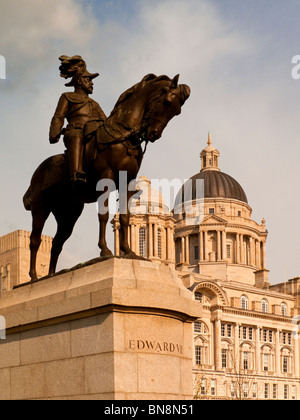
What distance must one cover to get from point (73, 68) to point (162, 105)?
245 centimetres

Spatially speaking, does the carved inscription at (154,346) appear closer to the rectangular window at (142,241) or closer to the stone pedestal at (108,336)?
the stone pedestal at (108,336)

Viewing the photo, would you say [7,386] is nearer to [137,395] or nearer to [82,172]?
[137,395]

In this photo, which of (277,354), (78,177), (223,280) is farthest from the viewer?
(223,280)

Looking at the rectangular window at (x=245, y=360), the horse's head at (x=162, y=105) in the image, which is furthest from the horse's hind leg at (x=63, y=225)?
the rectangular window at (x=245, y=360)

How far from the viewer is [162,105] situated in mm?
13609

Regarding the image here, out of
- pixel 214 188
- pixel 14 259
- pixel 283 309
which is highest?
pixel 214 188

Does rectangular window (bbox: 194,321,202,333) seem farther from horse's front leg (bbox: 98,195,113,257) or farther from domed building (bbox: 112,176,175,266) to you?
horse's front leg (bbox: 98,195,113,257)

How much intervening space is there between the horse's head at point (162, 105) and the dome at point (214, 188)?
4810 inches

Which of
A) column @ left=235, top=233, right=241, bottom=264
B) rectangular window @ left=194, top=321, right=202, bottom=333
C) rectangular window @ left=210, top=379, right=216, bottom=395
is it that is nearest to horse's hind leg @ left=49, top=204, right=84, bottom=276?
rectangular window @ left=210, top=379, right=216, bottom=395

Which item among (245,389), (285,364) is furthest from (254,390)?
(285,364)

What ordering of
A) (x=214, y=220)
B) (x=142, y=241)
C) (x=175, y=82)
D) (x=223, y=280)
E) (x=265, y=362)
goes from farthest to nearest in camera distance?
(x=214, y=220)
(x=223, y=280)
(x=142, y=241)
(x=265, y=362)
(x=175, y=82)

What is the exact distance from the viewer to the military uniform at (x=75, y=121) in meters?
14.0

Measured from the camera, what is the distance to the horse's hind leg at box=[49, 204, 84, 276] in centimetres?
1562

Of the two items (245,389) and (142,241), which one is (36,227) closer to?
(245,389)
